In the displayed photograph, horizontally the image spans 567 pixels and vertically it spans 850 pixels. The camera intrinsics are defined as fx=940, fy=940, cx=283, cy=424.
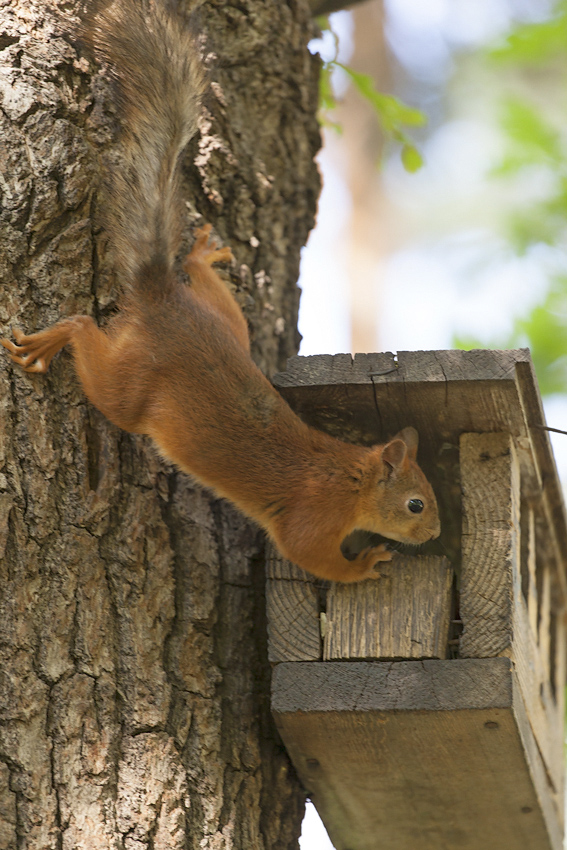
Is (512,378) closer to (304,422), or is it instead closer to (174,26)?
(304,422)

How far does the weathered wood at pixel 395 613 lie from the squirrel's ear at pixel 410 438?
0.35 m

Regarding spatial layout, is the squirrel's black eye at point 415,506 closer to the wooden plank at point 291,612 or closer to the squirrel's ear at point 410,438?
the squirrel's ear at point 410,438

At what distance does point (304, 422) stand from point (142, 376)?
523 mm

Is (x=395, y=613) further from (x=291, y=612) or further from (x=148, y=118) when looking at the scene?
(x=148, y=118)

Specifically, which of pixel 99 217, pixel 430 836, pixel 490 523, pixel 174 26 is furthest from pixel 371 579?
pixel 174 26

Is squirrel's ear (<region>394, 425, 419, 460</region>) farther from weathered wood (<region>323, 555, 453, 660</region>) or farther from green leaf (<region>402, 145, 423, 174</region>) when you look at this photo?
green leaf (<region>402, 145, 423, 174</region>)

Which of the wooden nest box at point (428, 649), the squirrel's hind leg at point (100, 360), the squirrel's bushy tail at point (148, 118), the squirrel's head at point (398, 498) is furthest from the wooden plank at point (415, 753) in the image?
the squirrel's bushy tail at point (148, 118)

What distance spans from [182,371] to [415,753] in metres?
1.19

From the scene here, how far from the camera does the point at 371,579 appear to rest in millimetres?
2506

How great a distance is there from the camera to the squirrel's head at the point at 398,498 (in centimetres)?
279

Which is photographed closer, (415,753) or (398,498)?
(415,753)

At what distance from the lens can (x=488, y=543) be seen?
2432 millimetres

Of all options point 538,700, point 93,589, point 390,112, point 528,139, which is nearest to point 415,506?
point 538,700

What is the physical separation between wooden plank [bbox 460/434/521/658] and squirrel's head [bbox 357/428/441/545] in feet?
0.83
